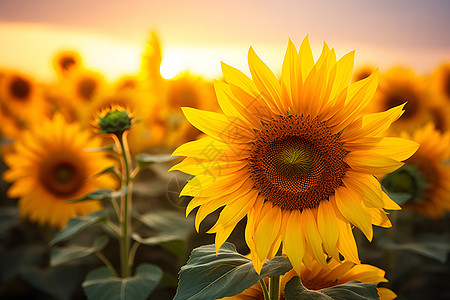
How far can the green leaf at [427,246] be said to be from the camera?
1.60 meters

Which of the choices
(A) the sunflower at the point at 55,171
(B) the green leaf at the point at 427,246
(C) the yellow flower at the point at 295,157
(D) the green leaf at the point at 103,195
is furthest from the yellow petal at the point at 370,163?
(A) the sunflower at the point at 55,171

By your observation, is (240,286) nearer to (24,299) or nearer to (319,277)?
(319,277)

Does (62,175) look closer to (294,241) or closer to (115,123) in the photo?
(115,123)

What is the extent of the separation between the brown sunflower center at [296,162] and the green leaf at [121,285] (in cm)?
56

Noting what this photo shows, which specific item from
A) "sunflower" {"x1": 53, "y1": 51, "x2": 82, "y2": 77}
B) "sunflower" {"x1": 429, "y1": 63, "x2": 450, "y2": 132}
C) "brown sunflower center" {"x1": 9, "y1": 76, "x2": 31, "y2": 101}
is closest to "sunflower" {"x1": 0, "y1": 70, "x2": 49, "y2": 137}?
"brown sunflower center" {"x1": 9, "y1": 76, "x2": 31, "y2": 101}

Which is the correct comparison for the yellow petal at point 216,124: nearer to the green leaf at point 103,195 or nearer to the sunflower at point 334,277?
the sunflower at point 334,277

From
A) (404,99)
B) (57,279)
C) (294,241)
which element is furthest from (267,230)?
(404,99)

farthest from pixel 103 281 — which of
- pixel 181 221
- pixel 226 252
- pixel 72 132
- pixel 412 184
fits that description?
pixel 412 184

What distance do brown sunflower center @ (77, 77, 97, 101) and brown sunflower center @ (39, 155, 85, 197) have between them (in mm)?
1088

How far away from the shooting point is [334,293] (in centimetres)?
89

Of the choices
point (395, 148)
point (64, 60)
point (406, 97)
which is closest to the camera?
point (395, 148)

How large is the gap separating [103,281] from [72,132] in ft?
3.41

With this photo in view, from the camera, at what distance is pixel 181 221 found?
179 cm

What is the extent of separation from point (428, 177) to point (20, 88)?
3.59m
